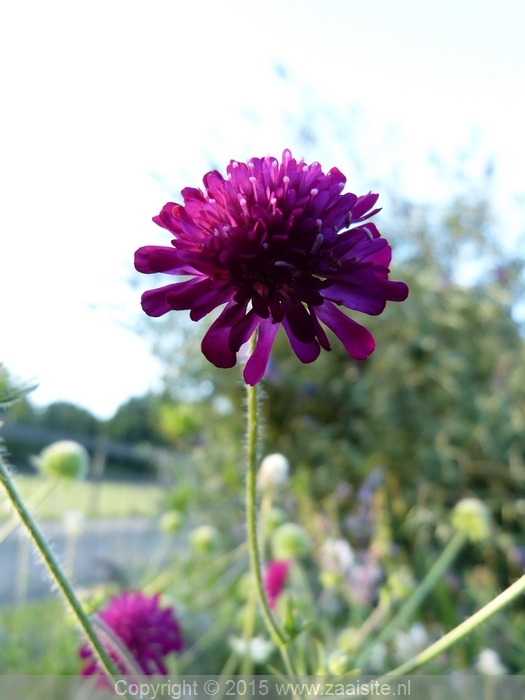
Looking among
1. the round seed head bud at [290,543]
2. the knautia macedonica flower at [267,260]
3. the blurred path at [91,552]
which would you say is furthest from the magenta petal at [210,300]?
the blurred path at [91,552]

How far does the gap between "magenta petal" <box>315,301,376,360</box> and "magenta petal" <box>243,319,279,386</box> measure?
0.16 ft

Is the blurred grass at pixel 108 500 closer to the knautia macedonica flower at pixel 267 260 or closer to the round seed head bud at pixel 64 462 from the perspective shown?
the round seed head bud at pixel 64 462

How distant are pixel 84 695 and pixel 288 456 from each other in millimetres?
1692

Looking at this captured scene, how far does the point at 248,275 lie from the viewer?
1.54 feet

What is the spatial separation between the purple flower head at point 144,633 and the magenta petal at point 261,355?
0.45 m

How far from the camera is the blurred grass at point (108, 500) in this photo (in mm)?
2746

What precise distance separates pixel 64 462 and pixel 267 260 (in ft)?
2.49

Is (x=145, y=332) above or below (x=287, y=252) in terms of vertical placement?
above

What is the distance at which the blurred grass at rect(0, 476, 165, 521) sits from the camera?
275 centimetres

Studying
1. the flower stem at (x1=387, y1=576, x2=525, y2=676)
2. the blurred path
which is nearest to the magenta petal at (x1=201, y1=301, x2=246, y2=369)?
the flower stem at (x1=387, y1=576, x2=525, y2=676)

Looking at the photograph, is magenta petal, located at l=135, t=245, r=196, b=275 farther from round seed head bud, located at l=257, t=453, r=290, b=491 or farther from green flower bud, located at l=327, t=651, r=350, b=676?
round seed head bud, located at l=257, t=453, r=290, b=491

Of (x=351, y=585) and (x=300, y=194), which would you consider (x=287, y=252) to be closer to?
(x=300, y=194)

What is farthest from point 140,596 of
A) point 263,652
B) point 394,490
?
point 394,490

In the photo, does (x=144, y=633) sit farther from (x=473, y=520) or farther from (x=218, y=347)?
(x=473, y=520)
